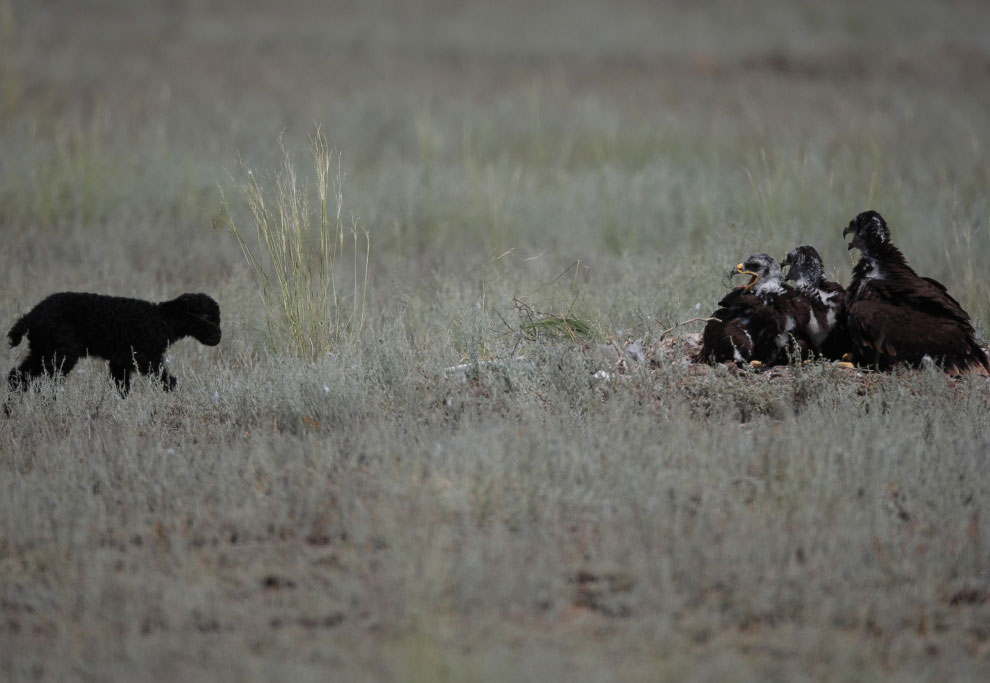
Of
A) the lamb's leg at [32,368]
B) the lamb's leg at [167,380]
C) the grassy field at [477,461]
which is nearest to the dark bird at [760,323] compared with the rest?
the grassy field at [477,461]

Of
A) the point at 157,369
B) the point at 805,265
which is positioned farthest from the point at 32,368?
the point at 805,265

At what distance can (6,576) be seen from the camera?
423 cm

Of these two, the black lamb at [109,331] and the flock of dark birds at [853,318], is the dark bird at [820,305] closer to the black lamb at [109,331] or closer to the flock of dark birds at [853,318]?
the flock of dark birds at [853,318]

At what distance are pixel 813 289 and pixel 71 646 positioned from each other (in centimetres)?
479

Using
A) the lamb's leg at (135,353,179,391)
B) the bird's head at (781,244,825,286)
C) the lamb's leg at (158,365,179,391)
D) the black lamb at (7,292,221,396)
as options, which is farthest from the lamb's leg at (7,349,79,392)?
the bird's head at (781,244,825,286)

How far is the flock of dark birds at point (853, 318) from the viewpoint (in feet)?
19.7

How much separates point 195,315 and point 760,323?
3.62m

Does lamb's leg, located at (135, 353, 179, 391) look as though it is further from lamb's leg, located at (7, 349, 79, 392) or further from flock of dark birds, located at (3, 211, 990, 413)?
lamb's leg, located at (7, 349, 79, 392)

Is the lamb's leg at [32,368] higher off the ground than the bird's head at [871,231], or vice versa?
the bird's head at [871,231]

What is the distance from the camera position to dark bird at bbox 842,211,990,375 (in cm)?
598

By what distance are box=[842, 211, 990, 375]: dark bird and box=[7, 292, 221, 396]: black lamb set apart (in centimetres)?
412

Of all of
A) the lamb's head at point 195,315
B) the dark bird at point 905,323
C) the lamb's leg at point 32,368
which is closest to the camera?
the dark bird at point 905,323

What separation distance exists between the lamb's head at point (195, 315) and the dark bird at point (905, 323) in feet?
13.3

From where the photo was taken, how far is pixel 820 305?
6.40 m
